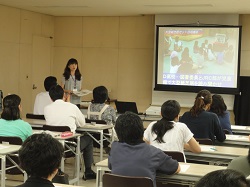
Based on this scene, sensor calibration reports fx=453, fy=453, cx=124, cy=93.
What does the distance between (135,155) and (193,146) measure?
116 centimetres

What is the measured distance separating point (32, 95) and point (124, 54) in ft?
7.76

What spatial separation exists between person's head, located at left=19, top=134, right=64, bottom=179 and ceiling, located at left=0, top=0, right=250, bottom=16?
6352 millimetres

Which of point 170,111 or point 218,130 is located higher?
point 170,111

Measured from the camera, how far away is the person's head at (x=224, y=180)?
1.34m

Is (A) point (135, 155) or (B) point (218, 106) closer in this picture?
(A) point (135, 155)

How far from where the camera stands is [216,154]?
4426 millimetres

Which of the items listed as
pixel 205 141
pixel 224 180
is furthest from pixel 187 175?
pixel 224 180

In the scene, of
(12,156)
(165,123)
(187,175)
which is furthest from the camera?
(12,156)

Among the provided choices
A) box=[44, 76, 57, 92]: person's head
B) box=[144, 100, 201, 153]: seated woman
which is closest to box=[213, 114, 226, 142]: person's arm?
box=[144, 100, 201, 153]: seated woman

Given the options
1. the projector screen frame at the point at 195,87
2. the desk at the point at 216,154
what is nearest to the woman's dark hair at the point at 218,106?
the desk at the point at 216,154

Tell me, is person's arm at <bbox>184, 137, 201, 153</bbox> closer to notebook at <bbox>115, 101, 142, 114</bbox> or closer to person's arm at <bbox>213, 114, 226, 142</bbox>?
person's arm at <bbox>213, 114, 226, 142</bbox>

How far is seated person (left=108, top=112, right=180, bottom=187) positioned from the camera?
3.34 meters

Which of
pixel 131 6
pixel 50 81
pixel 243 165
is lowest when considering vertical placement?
pixel 243 165

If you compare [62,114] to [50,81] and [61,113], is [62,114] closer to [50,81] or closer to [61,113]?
[61,113]
